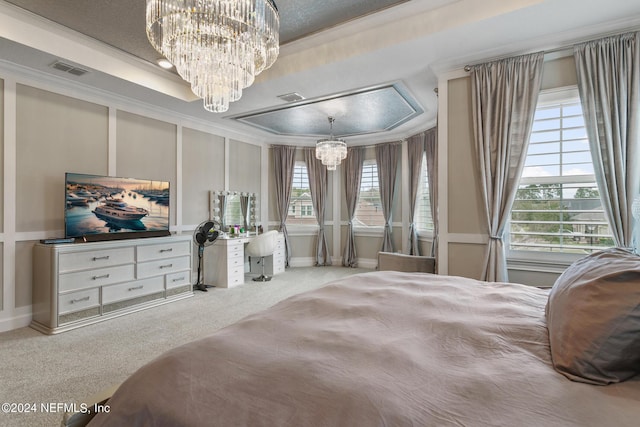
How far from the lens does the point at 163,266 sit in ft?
13.9

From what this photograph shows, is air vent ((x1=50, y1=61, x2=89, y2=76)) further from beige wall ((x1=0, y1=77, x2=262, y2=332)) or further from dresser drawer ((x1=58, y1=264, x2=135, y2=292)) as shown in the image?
dresser drawer ((x1=58, y1=264, x2=135, y2=292))

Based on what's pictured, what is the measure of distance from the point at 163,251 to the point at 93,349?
157 centimetres

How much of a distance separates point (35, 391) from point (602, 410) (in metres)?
3.09

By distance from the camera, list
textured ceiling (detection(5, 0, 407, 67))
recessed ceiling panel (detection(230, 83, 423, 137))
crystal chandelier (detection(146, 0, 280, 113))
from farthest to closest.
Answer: recessed ceiling panel (detection(230, 83, 423, 137)) → textured ceiling (detection(5, 0, 407, 67)) → crystal chandelier (detection(146, 0, 280, 113))

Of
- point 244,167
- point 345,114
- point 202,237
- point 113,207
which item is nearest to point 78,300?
point 113,207

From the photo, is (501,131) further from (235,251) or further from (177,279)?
(177,279)

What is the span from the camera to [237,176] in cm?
618

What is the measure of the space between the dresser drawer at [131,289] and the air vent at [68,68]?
2.42m

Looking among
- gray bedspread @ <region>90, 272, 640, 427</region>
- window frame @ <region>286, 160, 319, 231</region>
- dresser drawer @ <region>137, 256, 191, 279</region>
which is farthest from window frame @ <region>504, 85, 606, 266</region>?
window frame @ <region>286, 160, 319, 231</region>

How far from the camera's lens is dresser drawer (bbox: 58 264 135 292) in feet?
10.9

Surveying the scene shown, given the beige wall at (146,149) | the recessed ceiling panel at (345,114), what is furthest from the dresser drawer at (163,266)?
the recessed ceiling panel at (345,114)

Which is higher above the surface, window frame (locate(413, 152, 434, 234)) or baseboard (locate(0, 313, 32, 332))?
window frame (locate(413, 152, 434, 234))

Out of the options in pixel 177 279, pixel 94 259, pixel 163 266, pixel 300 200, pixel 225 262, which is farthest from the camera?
pixel 300 200

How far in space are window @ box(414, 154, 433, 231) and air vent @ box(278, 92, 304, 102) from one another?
2734 millimetres
